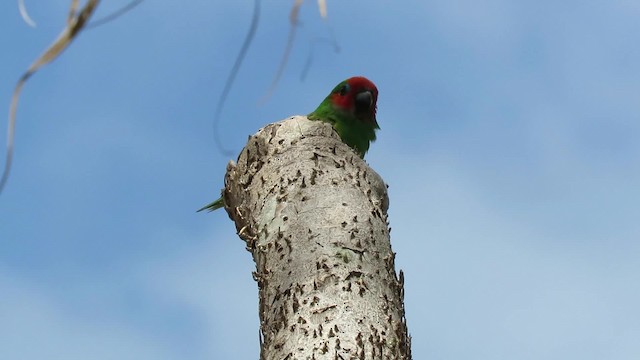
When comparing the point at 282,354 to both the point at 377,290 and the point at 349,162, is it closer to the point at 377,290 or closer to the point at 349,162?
the point at 377,290

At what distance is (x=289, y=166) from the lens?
318 centimetres

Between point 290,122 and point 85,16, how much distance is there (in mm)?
2769

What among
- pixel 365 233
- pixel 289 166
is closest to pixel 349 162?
pixel 289 166

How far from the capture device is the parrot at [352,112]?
16.9ft

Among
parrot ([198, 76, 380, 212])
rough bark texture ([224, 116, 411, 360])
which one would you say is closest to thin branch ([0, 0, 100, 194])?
rough bark texture ([224, 116, 411, 360])

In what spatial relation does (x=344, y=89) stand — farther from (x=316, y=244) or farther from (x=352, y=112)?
(x=316, y=244)

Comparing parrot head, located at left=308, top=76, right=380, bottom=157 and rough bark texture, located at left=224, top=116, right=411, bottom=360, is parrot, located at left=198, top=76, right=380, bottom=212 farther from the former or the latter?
rough bark texture, located at left=224, top=116, right=411, bottom=360

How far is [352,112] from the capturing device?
5.21 m

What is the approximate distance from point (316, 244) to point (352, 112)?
259cm

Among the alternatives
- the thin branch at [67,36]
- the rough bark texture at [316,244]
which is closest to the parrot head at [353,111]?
the rough bark texture at [316,244]

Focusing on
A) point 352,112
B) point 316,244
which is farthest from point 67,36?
point 352,112

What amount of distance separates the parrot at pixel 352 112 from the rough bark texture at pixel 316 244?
63.9 inches

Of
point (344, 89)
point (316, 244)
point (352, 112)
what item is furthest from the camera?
point (344, 89)

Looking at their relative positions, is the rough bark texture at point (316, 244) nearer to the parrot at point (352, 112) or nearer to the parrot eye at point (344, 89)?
the parrot at point (352, 112)
